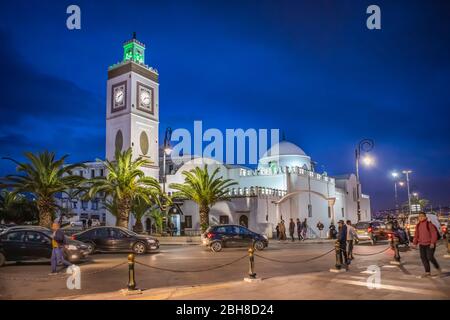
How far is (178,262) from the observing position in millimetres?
16266

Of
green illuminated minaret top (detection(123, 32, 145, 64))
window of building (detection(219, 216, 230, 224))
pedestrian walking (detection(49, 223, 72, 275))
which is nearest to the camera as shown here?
pedestrian walking (detection(49, 223, 72, 275))

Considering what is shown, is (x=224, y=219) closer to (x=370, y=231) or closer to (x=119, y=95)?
(x=370, y=231)

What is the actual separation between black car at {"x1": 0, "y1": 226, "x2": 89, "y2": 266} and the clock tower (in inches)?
1437

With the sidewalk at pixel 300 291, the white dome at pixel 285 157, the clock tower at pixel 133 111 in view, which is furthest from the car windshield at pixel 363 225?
the clock tower at pixel 133 111

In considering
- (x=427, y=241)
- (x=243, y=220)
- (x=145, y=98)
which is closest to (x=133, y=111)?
(x=145, y=98)

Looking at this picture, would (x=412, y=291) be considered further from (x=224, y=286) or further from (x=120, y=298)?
(x=120, y=298)

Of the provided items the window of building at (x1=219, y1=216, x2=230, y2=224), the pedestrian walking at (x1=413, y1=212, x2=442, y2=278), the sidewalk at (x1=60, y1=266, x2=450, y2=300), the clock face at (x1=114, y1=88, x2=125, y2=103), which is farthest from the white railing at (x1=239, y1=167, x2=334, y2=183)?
the sidewalk at (x1=60, y1=266, x2=450, y2=300)

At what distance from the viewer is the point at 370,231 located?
25500 millimetres

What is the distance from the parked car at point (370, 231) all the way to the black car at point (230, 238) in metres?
7.72

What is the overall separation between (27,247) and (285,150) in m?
40.3

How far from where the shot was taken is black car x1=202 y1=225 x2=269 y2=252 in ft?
72.2

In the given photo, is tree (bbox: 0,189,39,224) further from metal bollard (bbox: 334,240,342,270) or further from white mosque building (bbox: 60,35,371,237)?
metal bollard (bbox: 334,240,342,270)

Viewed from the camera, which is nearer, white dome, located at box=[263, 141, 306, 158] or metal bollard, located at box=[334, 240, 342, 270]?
metal bollard, located at box=[334, 240, 342, 270]

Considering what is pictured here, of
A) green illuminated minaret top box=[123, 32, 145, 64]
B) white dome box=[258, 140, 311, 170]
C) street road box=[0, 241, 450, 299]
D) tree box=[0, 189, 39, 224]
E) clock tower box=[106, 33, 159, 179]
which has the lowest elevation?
street road box=[0, 241, 450, 299]
